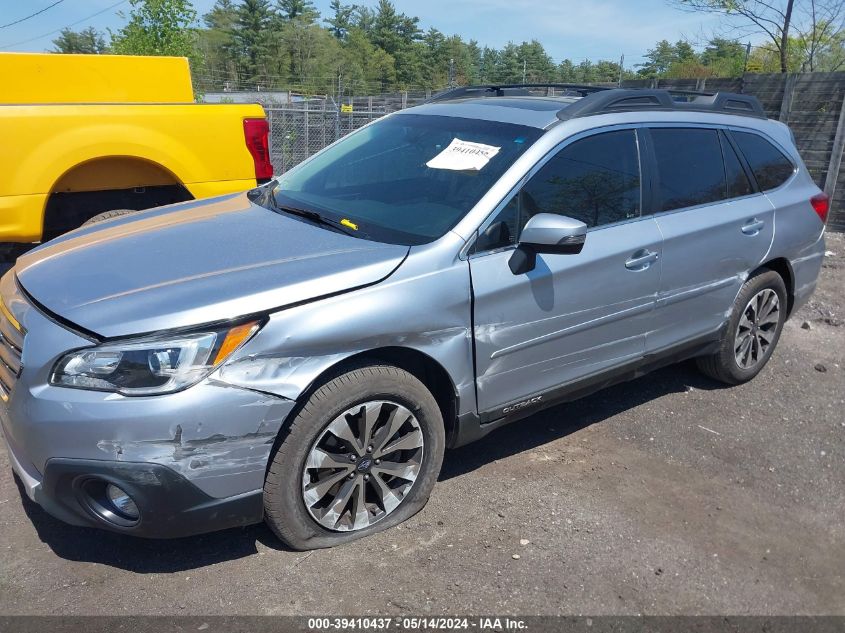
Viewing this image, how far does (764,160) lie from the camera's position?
4.57 meters

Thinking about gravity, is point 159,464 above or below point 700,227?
below

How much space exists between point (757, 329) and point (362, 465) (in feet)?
10.2

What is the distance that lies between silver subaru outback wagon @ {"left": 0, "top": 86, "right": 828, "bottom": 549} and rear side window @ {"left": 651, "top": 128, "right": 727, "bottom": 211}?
0.06 feet

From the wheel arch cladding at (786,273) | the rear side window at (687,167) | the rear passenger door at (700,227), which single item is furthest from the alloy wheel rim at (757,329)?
the rear side window at (687,167)

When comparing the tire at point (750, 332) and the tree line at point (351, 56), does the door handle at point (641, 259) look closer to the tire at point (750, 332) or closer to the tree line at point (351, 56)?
the tire at point (750, 332)

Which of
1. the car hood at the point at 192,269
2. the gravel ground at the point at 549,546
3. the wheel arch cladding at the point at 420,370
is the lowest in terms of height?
the gravel ground at the point at 549,546

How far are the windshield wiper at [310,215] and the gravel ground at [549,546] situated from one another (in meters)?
1.34

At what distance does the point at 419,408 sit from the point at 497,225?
2.90 ft

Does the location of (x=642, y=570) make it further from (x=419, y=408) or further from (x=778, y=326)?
(x=778, y=326)

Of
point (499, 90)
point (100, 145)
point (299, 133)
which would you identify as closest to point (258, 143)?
point (100, 145)

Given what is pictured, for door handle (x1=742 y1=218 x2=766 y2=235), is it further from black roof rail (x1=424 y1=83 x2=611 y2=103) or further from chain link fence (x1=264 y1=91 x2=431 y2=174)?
chain link fence (x1=264 y1=91 x2=431 y2=174)

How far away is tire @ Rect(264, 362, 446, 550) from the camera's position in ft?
8.87

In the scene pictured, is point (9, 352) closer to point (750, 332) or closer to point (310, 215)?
point (310, 215)

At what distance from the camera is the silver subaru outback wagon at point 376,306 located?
248 centimetres
